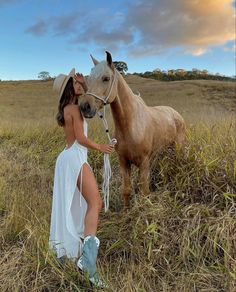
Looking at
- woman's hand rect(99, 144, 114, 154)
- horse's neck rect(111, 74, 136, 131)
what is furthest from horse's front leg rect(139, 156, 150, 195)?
woman's hand rect(99, 144, 114, 154)

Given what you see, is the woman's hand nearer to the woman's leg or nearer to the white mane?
the woman's leg

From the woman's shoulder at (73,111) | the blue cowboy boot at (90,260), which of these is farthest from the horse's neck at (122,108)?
the blue cowboy boot at (90,260)

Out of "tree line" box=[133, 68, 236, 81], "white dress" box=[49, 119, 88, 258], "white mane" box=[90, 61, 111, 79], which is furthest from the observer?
"tree line" box=[133, 68, 236, 81]

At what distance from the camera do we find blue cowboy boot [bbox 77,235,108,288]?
274 cm

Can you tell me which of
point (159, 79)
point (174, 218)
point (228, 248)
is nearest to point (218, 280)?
point (228, 248)

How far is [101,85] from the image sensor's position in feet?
10.6

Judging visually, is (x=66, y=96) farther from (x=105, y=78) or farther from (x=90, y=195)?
(x=90, y=195)

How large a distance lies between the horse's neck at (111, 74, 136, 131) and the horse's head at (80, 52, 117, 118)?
18cm

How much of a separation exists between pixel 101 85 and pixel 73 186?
976 millimetres

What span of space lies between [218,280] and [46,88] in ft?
102

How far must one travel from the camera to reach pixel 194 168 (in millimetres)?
3969

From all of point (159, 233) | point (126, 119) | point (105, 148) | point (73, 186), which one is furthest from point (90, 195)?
point (126, 119)

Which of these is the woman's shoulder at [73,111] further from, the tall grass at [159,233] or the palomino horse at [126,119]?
the tall grass at [159,233]

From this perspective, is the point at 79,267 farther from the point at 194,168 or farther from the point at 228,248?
the point at 194,168
